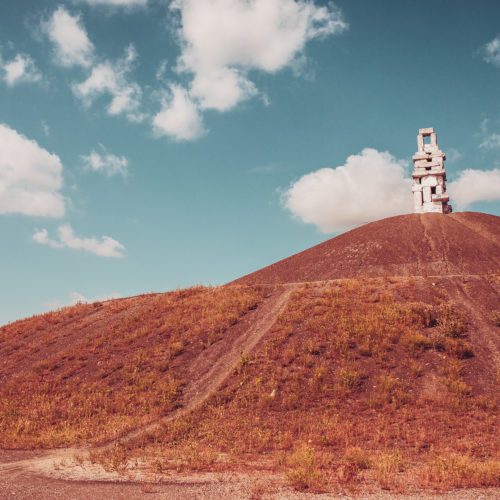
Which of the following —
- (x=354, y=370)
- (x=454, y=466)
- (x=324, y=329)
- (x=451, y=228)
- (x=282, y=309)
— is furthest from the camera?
(x=451, y=228)

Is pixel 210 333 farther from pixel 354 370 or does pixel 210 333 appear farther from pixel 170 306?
pixel 354 370

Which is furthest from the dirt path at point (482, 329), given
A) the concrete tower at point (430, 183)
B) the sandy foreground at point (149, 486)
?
the concrete tower at point (430, 183)

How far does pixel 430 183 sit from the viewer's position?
5284 centimetres

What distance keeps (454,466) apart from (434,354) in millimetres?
9360

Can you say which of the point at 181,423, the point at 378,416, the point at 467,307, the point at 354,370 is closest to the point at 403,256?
the point at 467,307

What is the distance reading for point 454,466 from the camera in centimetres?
996

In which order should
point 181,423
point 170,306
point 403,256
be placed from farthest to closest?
point 403,256
point 170,306
point 181,423

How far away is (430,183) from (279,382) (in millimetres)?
42744

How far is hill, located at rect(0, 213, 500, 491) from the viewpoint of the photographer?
38.3 feet

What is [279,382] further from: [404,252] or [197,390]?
[404,252]

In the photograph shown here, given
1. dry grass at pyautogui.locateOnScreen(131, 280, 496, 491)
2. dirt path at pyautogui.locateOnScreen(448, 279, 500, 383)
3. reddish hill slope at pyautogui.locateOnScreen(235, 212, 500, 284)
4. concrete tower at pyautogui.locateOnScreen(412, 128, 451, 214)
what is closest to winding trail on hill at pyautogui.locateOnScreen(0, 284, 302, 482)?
dry grass at pyautogui.locateOnScreen(131, 280, 496, 491)

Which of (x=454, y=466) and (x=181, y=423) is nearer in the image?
(x=454, y=466)

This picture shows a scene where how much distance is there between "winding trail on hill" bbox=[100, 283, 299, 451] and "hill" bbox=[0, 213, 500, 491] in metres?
0.10

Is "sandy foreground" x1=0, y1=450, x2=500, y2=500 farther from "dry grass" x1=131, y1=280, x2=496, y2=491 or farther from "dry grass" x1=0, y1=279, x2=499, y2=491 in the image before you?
"dry grass" x1=131, y1=280, x2=496, y2=491
